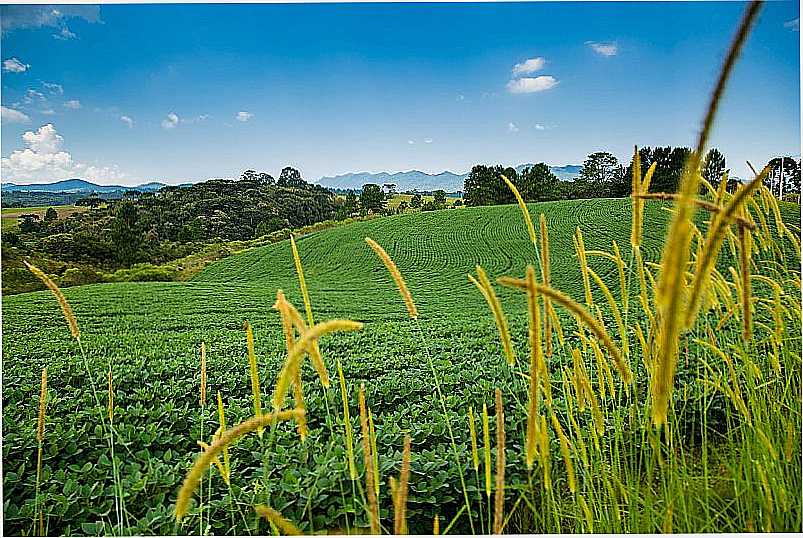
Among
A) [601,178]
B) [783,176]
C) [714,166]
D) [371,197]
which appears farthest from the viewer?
[371,197]

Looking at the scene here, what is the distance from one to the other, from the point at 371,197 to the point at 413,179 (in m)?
0.22

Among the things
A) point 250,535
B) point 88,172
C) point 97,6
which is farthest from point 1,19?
point 250,535

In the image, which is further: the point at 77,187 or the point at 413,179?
the point at 413,179

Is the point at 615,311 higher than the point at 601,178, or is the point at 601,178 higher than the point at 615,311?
the point at 601,178

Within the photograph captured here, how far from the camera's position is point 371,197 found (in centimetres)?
264

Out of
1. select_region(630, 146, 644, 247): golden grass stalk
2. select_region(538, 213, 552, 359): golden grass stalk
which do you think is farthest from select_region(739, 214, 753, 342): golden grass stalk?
A: select_region(538, 213, 552, 359): golden grass stalk

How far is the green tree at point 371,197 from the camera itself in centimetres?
259

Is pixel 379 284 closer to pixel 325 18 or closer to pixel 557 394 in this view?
pixel 557 394

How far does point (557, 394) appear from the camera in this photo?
212 centimetres

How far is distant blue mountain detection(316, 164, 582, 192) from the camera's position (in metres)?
2.46

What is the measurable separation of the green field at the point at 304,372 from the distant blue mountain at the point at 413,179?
0.69ft

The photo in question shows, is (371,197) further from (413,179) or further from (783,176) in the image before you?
(783,176)

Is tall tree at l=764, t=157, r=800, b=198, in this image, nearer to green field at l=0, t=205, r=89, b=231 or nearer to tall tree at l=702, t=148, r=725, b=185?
tall tree at l=702, t=148, r=725, b=185

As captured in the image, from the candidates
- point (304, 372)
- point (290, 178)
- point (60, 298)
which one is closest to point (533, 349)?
point (60, 298)
